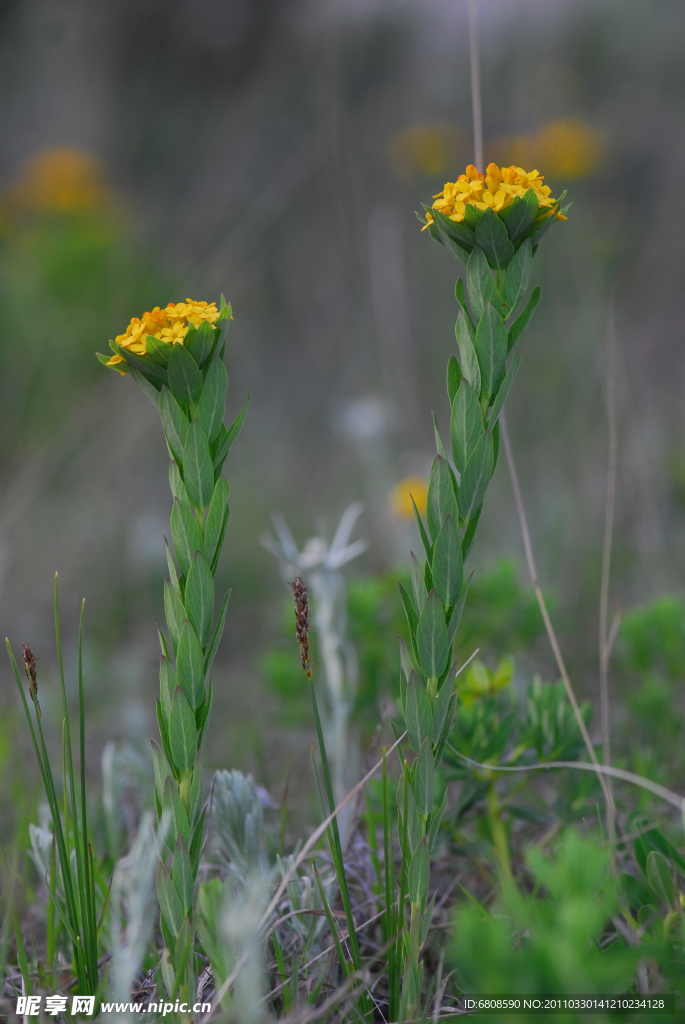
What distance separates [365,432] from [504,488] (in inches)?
37.9

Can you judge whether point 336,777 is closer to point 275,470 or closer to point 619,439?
point 619,439

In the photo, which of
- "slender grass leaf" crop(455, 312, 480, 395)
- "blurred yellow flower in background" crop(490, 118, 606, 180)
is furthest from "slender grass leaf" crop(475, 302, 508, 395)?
"blurred yellow flower in background" crop(490, 118, 606, 180)

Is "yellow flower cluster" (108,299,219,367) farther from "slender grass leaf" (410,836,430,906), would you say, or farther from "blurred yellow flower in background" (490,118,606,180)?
"blurred yellow flower in background" (490,118,606,180)

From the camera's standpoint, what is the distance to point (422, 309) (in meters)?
4.76

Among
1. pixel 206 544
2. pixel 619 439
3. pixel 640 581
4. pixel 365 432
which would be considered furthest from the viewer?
pixel 619 439

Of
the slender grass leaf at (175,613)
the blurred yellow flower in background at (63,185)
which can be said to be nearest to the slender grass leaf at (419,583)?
the slender grass leaf at (175,613)

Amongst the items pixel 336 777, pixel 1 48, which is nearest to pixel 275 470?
pixel 336 777

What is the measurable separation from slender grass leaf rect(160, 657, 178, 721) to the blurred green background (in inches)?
33.2

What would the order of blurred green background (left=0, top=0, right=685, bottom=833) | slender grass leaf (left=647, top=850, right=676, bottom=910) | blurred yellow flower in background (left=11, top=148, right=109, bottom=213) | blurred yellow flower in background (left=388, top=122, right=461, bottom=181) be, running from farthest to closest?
blurred yellow flower in background (left=11, top=148, right=109, bottom=213), blurred yellow flower in background (left=388, top=122, right=461, bottom=181), blurred green background (left=0, top=0, right=685, bottom=833), slender grass leaf (left=647, top=850, right=676, bottom=910)

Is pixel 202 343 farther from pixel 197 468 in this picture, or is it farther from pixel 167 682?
pixel 167 682

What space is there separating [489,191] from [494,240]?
0.17ft

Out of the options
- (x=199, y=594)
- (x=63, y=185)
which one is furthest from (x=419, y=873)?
(x=63, y=185)

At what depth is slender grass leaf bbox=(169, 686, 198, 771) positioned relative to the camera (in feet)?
2.36

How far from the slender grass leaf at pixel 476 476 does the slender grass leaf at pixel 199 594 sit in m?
0.27
